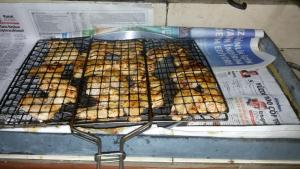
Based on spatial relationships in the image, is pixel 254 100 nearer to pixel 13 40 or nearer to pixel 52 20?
pixel 52 20

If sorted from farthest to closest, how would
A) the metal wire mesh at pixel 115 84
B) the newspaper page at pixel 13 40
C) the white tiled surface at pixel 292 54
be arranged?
1. the white tiled surface at pixel 292 54
2. the newspaper page at pixel 13 40
3. the metal wire mesh at pixel 115 84

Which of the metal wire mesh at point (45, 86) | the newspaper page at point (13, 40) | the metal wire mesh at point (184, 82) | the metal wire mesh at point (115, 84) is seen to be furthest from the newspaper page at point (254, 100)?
the newspaper page at point (13, 40)

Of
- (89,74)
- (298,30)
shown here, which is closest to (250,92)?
(298,30)

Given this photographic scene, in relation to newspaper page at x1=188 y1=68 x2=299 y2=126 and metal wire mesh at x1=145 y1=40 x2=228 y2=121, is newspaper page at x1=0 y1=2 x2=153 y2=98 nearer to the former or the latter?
metal wire mesh at x1=145 y1=40 x2=228 y2=121

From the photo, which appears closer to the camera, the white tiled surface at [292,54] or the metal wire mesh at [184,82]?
the metal wire mesh at [184,82]

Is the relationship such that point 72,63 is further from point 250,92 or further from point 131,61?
point 250,92

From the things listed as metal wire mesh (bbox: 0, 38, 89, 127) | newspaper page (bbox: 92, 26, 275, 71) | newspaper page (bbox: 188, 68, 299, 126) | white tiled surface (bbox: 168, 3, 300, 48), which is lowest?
newspaper page (bbox: 188, 68, 299, 126)

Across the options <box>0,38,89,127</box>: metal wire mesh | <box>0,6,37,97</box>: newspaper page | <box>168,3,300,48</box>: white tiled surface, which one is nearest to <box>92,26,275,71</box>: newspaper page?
<box>168,3,300,48</box>: white tiled surface

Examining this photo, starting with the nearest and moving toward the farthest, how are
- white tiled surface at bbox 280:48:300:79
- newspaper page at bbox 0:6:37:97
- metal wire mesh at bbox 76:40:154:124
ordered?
metal wire mesh at bbox 76:40:154:124 < newspaper page at bbox 0:6:37:97 < white tiled surface at bbox 280:48:300:79

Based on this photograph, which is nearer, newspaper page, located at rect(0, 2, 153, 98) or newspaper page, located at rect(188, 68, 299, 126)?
newspaper page, located at rect(188, 68, 299, 126)

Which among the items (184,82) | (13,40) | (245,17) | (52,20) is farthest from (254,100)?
(13,40)

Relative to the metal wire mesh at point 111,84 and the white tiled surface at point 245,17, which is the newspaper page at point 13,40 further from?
the white tiled surface at point 245,17
